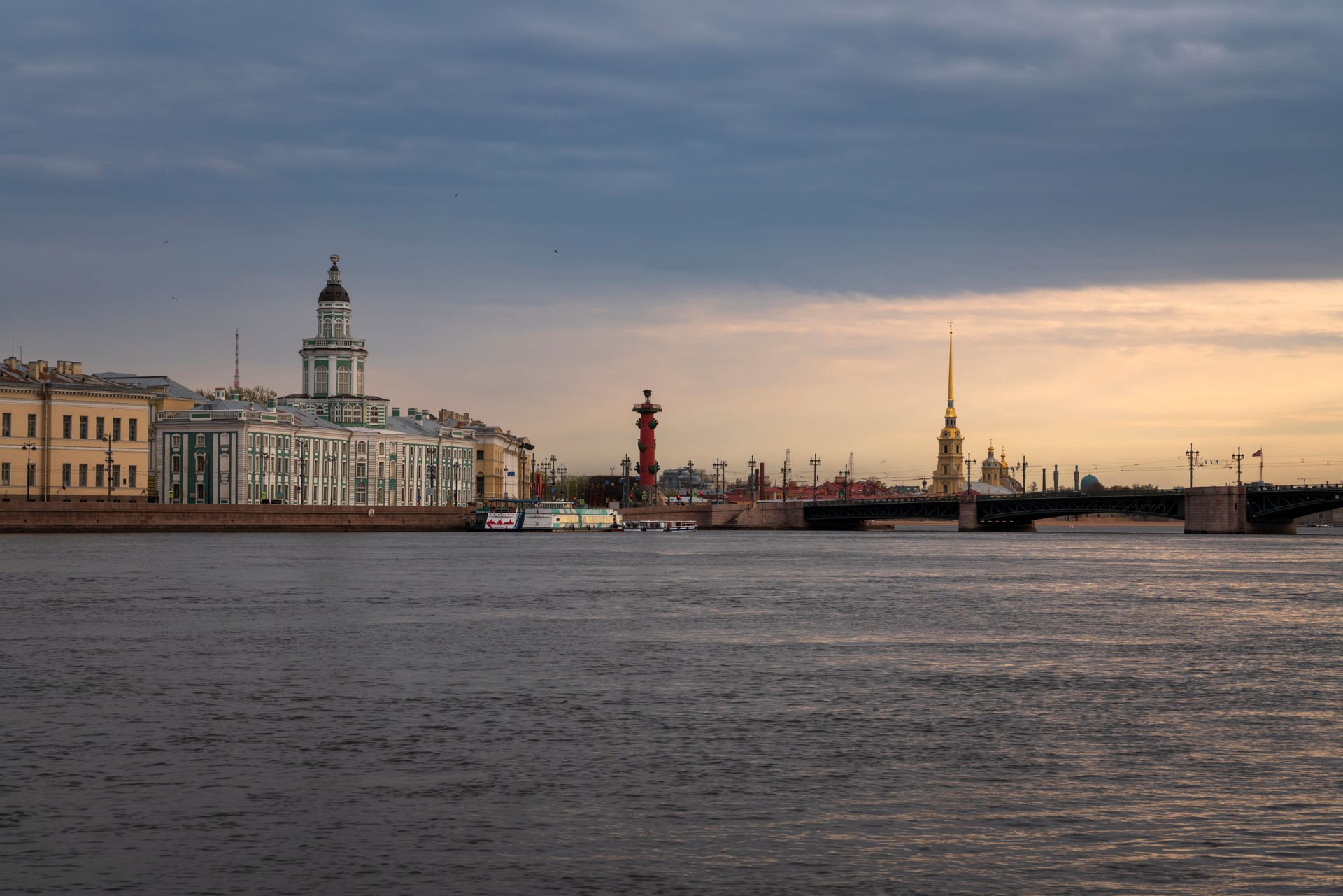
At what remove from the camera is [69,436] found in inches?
3509

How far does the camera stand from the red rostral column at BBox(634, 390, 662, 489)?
168 meters

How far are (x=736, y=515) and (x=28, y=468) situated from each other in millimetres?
64130

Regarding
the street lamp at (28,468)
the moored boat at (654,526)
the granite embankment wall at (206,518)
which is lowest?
the moored boat at (654,526)

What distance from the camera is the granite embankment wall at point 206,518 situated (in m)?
79.5

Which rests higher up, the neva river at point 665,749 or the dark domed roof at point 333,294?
the dark domed roof at point 333,294

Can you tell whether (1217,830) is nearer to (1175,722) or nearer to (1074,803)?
(1074,803)

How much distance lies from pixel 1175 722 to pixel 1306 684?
4.31 m

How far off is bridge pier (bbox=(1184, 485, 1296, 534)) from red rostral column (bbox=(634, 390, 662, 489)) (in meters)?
73.2

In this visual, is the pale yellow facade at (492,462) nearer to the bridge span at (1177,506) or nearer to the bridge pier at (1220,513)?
the bridge span at (1177,506)

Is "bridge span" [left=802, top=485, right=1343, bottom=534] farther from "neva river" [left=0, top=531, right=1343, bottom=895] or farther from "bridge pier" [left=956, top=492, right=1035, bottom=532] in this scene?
"neva river" [left=0, top=531, right=1343, bottom=895]

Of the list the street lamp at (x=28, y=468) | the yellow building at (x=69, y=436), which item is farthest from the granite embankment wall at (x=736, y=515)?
the street lamp at (x=28, y=468)

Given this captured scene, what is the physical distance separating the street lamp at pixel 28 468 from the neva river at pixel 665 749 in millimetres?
59640

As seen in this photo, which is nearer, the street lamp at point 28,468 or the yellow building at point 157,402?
the street lamp at point 28,468

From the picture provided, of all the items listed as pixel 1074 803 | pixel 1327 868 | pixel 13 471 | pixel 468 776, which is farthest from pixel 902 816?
pixel 13 471
